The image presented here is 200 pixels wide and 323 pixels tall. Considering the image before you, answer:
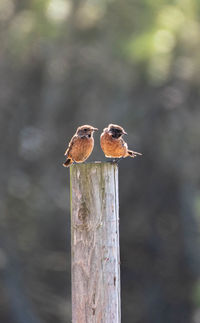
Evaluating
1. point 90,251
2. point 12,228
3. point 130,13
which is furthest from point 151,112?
point 90,251

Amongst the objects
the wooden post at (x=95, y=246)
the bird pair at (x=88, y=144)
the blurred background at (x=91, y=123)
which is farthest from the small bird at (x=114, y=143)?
the blurred background at (x=91, y=123)

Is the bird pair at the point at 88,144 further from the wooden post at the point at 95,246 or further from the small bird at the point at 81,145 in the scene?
the wooden post at the point at 95,246

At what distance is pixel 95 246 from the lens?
12.0 feet

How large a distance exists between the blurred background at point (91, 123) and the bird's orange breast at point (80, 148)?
7273mm

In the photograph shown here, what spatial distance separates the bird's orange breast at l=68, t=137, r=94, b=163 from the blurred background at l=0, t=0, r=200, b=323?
286 inches

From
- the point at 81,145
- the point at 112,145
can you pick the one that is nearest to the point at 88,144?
the point at 81,145

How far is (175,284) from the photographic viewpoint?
53.3 ft

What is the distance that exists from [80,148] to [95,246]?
7.43 feet

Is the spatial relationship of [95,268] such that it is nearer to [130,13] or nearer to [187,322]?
[130,13]

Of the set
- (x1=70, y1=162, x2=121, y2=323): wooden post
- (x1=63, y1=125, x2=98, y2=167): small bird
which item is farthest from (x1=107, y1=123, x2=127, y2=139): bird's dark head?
(x1=70, y1=162, x2=121, y2=323): wooden post

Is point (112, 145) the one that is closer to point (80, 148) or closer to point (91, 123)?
point (80, 148)

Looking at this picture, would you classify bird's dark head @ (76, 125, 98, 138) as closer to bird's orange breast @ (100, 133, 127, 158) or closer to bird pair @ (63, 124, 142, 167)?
bird pair @ (63, 124, 142, 167)

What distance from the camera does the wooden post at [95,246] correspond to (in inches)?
142

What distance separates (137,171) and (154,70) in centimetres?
244
